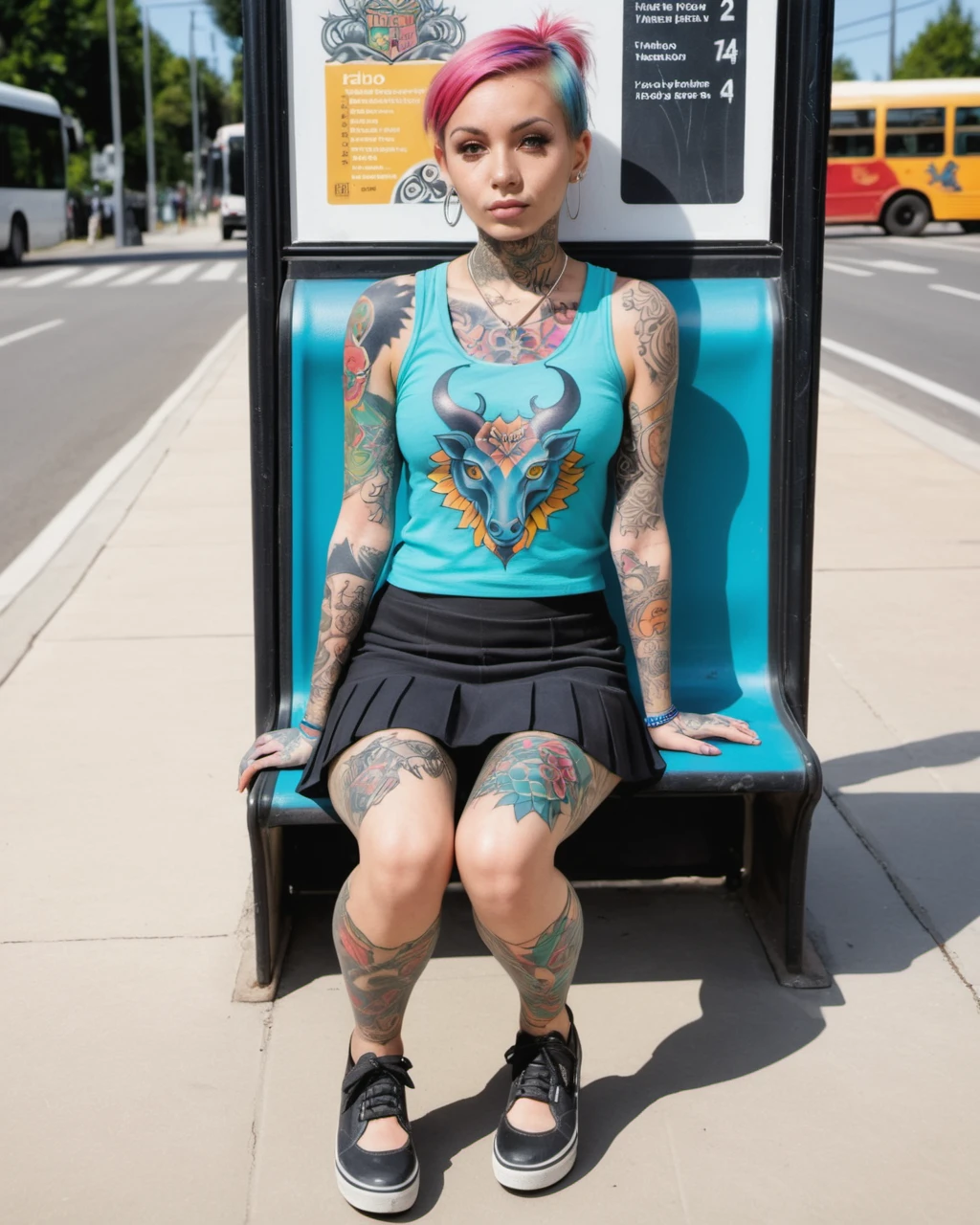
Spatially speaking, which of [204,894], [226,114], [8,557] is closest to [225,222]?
[8,557]

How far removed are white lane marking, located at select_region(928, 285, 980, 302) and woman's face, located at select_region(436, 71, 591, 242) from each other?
642 inches

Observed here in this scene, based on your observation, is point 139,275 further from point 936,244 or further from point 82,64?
point 82,64

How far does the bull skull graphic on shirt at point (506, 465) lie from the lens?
2.52 m

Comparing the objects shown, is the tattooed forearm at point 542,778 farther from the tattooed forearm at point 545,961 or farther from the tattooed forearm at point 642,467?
the tattooed forearm at point 642,467

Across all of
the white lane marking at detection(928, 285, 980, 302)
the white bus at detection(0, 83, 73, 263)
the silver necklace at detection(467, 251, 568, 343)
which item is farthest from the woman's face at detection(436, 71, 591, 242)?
the white bus at detection(0, 83, 73, 263)

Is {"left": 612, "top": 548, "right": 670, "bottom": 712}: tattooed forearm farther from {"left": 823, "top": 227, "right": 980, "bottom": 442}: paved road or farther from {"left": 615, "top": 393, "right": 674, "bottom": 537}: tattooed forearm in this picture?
{"left": 823, "top": 227, "right": 980, "bottom": 442}: paved road

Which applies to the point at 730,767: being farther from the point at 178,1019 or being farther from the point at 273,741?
the point at 178,1019

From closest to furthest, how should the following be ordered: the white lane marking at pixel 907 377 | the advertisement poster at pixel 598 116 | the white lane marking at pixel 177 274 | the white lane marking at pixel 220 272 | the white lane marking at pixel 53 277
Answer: the advertisement poster at pixel 598 116, the white lane marking at pixel 907 377, the white lane marking at pixel 53 277, the white lane marking at pixel 177 274, the white lane marking at pixel 220 272

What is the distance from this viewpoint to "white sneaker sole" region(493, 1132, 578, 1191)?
2.25 m

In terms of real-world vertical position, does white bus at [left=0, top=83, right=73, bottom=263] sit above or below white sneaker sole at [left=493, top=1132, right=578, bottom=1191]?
above

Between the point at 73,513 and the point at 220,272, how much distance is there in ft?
67.7

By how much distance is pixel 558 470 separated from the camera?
2.55m

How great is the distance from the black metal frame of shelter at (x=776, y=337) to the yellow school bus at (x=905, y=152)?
26.4 m

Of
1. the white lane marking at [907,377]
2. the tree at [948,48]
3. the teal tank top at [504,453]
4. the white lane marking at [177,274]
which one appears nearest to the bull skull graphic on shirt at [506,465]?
the teal tank top at [504,453]
